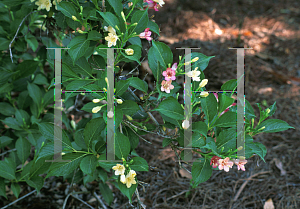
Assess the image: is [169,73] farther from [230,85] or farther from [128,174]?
[128,174]

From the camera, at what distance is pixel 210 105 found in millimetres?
899

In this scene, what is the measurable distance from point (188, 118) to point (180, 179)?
1.05 meters

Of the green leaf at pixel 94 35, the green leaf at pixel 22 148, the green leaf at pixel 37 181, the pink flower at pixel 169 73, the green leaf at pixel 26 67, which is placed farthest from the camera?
the green leaf at pixel 26 67

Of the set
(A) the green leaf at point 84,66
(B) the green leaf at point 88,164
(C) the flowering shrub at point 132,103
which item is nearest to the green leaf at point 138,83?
(C) the flowering shrub at point 132,103

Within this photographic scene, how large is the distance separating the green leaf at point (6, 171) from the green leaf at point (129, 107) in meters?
0.73

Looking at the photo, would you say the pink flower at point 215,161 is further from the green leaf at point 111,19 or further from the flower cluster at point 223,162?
the green leaf at point 111,19

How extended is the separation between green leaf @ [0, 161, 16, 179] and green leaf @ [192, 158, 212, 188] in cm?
87

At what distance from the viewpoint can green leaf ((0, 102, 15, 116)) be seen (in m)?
1.49

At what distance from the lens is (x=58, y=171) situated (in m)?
0.96

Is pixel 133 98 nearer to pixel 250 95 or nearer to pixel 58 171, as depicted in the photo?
pixel 58 171

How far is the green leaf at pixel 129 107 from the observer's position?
91cm

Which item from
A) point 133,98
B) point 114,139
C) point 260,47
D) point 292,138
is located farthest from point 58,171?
point 260,47

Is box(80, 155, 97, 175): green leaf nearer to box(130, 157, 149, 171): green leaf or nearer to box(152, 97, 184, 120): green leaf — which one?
box(130, 157, 149, 171): green leaf

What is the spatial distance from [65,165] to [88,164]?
0.26 feet
